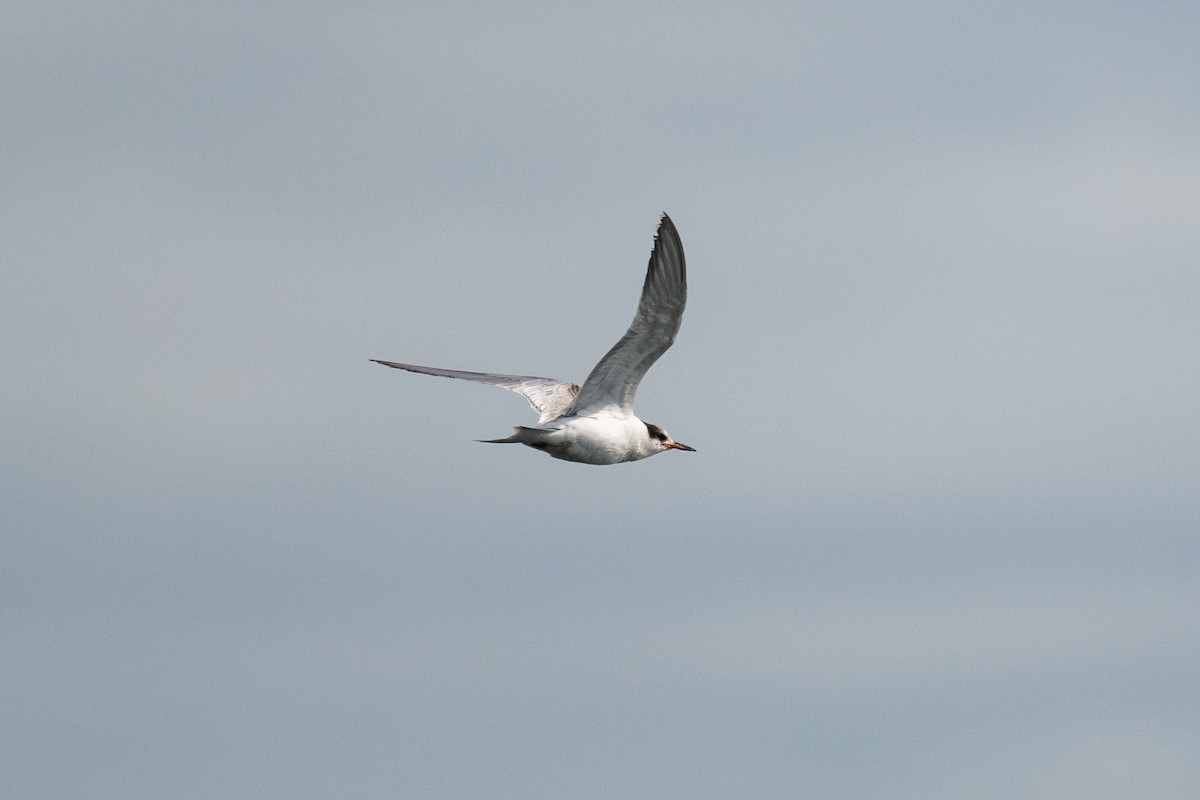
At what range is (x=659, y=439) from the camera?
125ft

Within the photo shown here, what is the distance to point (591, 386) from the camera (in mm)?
35438

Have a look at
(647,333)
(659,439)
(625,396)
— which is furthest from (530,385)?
(647,333)

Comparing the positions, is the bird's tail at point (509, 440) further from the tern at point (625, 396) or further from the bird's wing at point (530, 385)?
the bird's wing at point (530, 385)

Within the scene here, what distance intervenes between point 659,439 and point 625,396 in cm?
255

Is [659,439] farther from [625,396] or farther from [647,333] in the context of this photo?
[647,333]

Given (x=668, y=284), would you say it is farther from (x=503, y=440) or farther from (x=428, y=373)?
(x=428, y=373)

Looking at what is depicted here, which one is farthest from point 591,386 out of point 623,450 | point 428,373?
point 428,373

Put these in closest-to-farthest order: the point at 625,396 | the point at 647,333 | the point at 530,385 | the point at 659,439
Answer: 1. the point at 647,333
2. the point at 625,396
3. the point at 659,439
4. the point at 530,385

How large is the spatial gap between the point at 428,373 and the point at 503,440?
6.30m

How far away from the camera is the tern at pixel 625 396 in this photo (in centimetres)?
3272

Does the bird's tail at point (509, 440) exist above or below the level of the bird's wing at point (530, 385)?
A: below

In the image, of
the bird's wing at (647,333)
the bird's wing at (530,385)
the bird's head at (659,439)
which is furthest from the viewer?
the bird's wing at (530,385)

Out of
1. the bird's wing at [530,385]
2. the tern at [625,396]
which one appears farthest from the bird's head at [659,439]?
the bird's wing at [530,385]

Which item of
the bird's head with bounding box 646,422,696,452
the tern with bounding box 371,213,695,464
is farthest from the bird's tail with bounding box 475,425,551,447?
the bird's head with bounding box 646,422,696,452
